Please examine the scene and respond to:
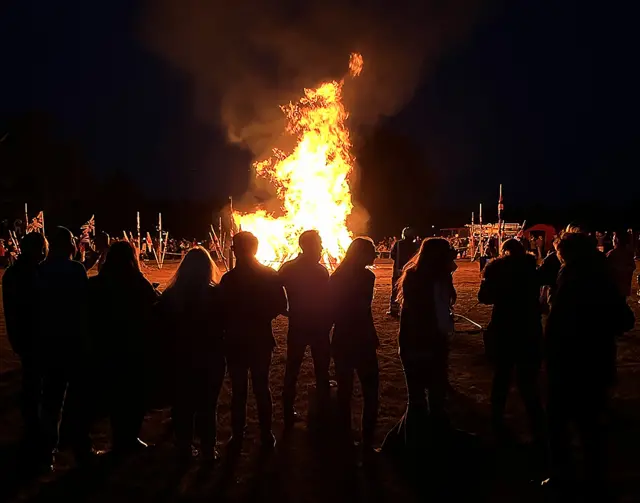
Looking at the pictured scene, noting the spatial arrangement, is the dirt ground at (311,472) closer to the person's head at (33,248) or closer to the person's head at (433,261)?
the person's head at (433,261)

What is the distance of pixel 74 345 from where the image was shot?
4.82 metres

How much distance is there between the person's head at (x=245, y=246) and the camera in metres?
5.21

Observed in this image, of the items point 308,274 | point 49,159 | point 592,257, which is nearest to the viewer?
point 592,257

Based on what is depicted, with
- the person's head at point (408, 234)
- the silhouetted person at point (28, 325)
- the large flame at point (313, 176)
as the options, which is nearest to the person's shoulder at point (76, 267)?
the silhouetted person at point (28, 325)

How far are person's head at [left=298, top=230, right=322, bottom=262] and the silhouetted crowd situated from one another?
0.64ft

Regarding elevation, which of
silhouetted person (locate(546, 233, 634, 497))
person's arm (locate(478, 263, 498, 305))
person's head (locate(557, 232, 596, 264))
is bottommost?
silhouetted person (locate(546, 233, 634, 497))

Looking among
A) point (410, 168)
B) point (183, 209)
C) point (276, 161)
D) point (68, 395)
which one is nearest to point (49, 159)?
point (183, 209)

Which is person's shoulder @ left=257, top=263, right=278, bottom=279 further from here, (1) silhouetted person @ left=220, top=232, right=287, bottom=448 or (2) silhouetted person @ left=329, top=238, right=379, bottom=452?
(2) silhouetted person @ left=329, top=238, right=379, bottom=452

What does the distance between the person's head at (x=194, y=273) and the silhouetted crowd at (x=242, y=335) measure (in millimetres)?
10

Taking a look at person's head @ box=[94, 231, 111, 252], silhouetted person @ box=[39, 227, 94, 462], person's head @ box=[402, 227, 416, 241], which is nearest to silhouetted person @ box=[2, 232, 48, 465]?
silhouetted person @ box=[39, 227, 94, 462]

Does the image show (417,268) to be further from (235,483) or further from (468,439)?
(235,483)

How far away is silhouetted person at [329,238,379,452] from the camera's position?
5.27m

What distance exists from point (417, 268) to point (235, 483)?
223cm

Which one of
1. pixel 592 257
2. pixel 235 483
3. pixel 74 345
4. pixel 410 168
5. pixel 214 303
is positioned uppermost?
pixel 410 168
